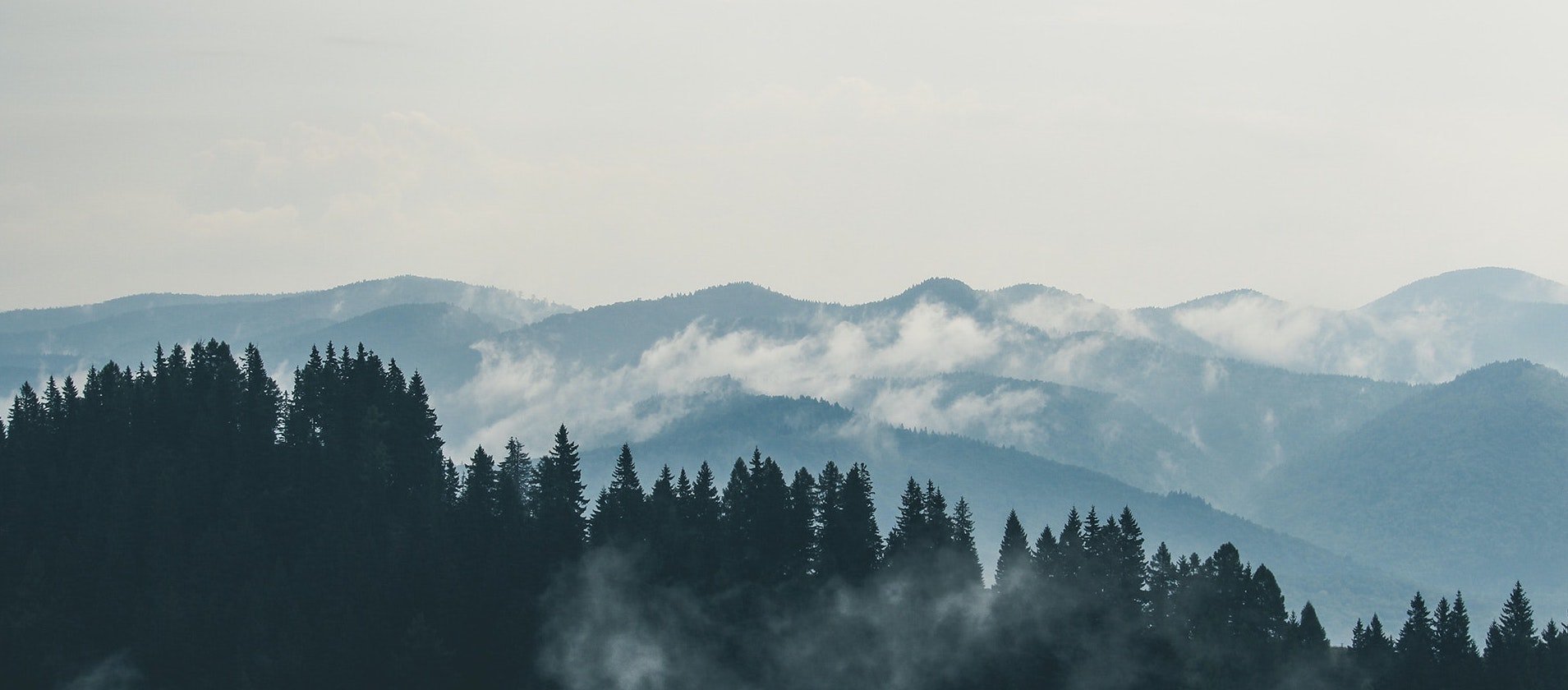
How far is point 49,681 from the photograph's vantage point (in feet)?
514

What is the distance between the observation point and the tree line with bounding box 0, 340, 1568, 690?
152 meters

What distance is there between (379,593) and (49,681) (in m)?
27.4

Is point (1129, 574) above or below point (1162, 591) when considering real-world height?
above

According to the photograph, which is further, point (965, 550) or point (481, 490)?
point (481, 490)

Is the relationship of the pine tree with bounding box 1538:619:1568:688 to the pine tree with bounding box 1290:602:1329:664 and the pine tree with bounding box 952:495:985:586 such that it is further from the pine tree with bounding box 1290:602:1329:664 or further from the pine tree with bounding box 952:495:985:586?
the pine tree with bounding box 952:495:985:586

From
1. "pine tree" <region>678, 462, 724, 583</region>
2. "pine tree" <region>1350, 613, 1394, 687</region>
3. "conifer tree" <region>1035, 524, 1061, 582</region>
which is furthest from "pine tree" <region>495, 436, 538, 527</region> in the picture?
"pine tree" <region>1350, 613, 1394, 687</region>

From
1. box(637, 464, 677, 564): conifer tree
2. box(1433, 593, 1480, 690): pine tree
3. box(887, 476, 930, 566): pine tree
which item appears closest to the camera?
box(1433, 593, 1480, 690): pine tree

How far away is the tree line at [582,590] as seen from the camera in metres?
152

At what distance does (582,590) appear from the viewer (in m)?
159

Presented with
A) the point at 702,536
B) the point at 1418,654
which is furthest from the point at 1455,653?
the point at 702,536

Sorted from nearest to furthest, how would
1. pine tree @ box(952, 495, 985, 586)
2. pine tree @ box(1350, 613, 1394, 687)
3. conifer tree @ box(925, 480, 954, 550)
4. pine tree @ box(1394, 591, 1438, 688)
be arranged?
pine tree @ box(1394, 591, 1438, 688) < pine tree @ box(1350, 613, 1394, 687) < pine tree @ box(952, 495, 985, 586) < conifer tree @ box(925, 480, 954, 550)

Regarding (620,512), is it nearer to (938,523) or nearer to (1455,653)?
(938,523)

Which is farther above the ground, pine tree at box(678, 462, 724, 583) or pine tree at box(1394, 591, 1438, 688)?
pine tree at box(678, 462, 724, 583)

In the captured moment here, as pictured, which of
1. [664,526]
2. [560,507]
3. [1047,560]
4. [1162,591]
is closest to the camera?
[1162,591]
